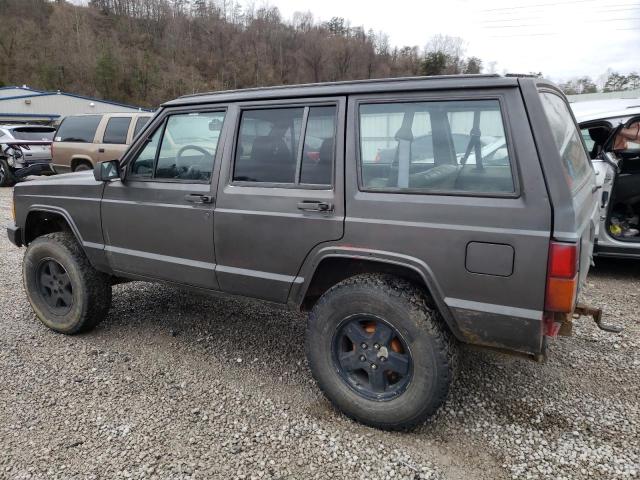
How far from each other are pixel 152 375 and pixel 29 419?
75 cm

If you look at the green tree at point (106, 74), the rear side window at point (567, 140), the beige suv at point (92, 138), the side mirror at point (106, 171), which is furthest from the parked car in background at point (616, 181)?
the green tree at point (106, 74)

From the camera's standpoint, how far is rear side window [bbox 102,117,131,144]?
983cm

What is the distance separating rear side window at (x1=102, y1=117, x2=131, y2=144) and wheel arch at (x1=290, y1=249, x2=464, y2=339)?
8.36 m

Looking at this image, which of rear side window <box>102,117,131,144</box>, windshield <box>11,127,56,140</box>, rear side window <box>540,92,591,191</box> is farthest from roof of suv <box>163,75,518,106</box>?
windshield <box>11,127,56,140</box>

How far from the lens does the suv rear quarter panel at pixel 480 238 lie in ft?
6.88

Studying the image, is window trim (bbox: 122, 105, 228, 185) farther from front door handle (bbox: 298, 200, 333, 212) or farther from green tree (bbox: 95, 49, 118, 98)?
green tree (bbox: 95, 49, 118, 98)

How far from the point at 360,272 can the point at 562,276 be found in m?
1.09

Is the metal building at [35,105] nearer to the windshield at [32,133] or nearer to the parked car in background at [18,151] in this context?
the windshield at [32,133]

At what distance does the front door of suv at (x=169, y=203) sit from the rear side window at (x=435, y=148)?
43.1 inches

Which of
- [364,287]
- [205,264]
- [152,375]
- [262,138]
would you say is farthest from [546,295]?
[152,375]

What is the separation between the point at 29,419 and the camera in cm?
274

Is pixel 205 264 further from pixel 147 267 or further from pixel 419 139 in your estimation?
pixel 419 139

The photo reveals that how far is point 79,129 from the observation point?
1063 cm

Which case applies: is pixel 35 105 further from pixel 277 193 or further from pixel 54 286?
pixel 277 193
